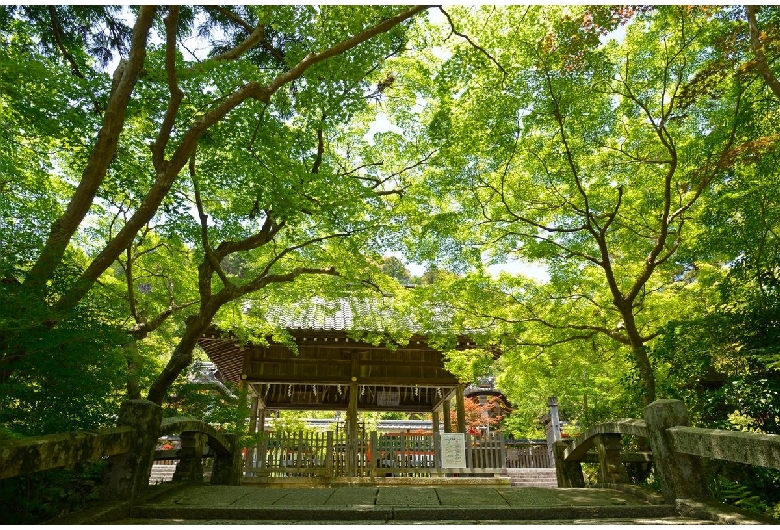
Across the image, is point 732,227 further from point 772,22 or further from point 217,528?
point 217,528

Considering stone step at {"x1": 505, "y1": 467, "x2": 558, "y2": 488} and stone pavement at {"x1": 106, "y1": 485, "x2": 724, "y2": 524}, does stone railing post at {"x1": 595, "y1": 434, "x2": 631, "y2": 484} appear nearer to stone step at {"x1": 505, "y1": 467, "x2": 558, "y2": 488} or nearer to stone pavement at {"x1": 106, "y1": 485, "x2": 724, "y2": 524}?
stone pavement at {"x1": 106, "y1": 485, "x2": 724, "y2": 524}

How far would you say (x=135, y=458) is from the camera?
14.0 ft

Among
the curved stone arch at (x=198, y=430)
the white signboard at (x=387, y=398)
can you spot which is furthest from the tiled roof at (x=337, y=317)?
the white signboard at (x=387, y=398)

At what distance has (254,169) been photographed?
22.5 feet

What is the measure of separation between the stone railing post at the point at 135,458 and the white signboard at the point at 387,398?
13.7m

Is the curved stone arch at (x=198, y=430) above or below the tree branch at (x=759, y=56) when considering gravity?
below

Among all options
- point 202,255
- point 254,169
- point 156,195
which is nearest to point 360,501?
point 156,195

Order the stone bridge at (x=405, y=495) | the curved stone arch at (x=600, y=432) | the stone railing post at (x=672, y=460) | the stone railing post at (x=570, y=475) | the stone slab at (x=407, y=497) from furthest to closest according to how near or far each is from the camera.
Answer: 1. the stone railing post at (x=570, y=475)
2. the curved stone arch at (x=600, y=432)
3. the stone slab at (x=407, y=497)
4. the stone railing post at (x=672, y=460)
5. the stone bridge at (x=405, y=495)

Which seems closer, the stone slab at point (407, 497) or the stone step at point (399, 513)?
the stone step at point (399, 513)

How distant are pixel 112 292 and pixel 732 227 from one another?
8841 mm

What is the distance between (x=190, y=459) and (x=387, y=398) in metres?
12.7

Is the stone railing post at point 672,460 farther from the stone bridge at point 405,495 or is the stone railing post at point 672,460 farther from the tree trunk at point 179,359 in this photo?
the tree trunk at point 179,359

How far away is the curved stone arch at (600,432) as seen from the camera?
475cm

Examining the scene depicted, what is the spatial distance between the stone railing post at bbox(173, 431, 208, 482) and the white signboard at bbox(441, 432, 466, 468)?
23.2 feet
